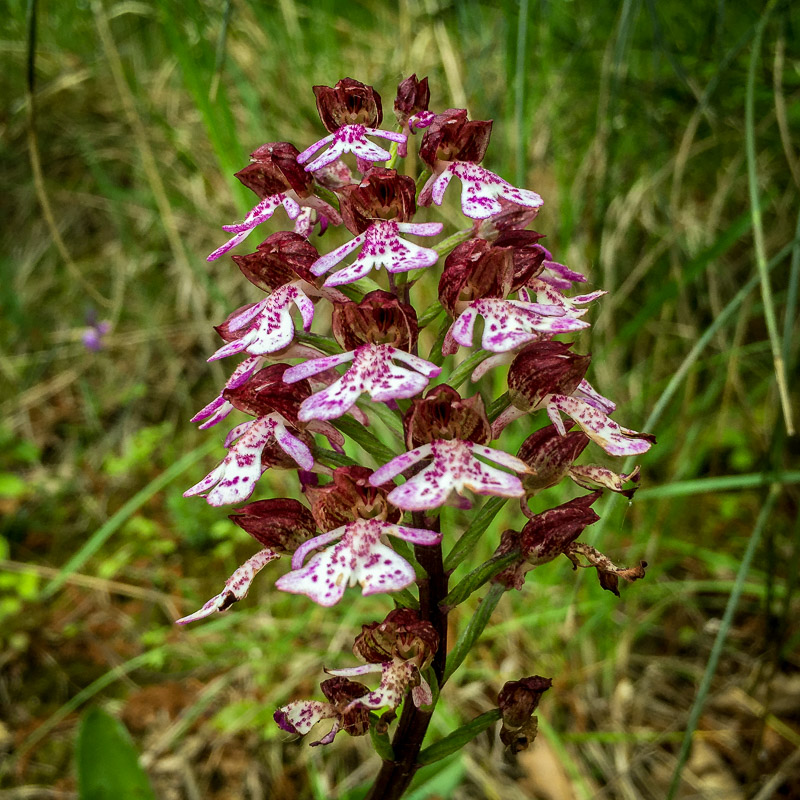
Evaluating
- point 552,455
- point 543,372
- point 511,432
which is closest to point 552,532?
point 552,455

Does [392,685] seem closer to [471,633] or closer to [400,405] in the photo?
[471,633]

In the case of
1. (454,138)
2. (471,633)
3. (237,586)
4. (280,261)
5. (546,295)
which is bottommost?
(471,633)

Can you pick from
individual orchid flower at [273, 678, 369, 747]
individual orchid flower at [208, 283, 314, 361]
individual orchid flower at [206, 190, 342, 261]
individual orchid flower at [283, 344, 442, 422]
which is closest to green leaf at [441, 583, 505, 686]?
individual orchid flower at [273, 678, 369, 747]

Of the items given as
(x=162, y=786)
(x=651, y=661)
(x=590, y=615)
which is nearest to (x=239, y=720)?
(x=162, y=786)

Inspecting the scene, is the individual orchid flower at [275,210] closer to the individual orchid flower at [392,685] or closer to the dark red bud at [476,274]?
the dark red bud at [476,274]

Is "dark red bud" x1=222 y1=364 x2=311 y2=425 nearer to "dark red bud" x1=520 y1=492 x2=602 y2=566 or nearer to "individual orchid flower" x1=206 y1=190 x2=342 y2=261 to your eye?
"individual orchid flower" x1=206 y1=190 x2=342 y2=261

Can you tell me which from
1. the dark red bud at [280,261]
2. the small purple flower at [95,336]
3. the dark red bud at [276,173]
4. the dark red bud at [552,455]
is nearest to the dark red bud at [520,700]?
the dark red bud at [552,455]

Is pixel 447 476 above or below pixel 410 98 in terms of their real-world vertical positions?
below
